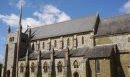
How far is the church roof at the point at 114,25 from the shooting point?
4549 cm

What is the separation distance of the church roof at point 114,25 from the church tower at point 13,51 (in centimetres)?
2134

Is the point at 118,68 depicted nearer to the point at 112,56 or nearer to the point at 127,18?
the point at 112,56

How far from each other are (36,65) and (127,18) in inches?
937

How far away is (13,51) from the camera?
58.1 m

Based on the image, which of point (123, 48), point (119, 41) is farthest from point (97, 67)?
point (119, 41)

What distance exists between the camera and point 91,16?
52688 millimetres

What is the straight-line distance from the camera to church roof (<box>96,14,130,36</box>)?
45494 mm

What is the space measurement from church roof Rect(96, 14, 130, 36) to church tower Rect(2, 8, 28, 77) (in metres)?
21.3

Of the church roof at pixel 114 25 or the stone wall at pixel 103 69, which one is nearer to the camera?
the stone wall at pixel 103 69

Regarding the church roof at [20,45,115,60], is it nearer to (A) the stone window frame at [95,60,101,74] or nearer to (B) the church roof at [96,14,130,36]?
(A) the stone window frame at [95,60,101,74]

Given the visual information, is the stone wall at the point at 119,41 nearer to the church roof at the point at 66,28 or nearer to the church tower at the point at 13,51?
the church roof at the point at 66,28

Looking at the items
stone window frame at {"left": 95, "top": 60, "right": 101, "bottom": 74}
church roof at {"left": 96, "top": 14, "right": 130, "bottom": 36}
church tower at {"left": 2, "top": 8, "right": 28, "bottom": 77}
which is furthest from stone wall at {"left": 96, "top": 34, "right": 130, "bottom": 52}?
church tower at {"left": 2, "top": 8, "right": 28, "bottom": 77}

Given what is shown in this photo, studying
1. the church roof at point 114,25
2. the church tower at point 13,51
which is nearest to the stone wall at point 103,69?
the church roof at point 114,25

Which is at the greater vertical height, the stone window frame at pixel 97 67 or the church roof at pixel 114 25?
the church roof at pixel 114 25
